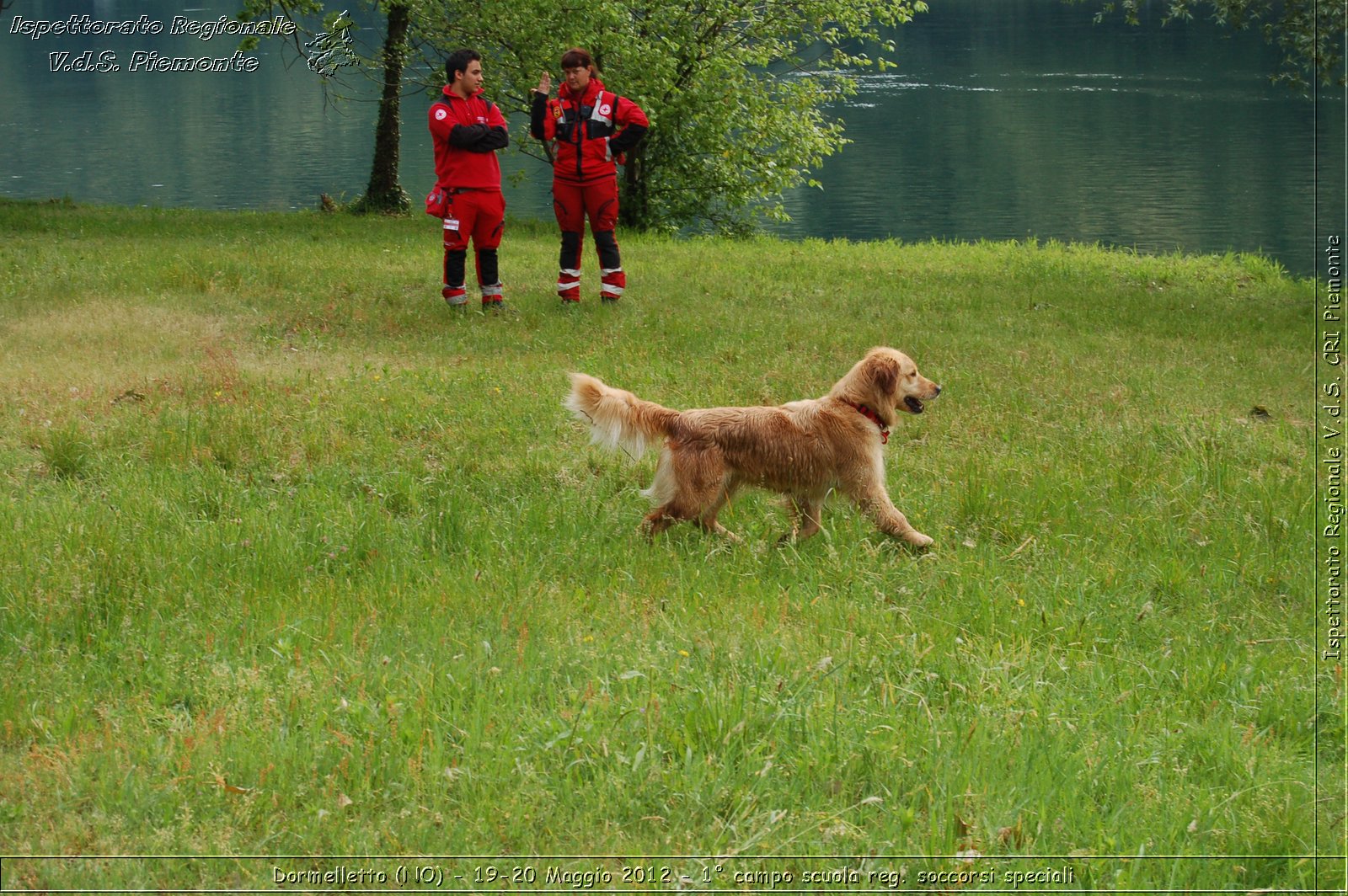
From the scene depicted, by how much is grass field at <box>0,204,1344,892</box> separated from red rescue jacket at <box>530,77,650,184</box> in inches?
107

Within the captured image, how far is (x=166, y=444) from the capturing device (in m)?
7.54

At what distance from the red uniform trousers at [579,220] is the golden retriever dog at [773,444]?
648cm

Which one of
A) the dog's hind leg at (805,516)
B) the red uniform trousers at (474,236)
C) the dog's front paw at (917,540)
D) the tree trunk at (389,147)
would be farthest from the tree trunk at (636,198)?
the dog's front paw at (917,540)

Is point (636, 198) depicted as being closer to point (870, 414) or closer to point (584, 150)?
point (584, 150)

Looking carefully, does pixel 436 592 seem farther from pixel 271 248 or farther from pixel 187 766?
pixel 271 248

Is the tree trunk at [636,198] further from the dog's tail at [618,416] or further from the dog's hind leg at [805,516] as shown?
the dog's tail at [618,416]

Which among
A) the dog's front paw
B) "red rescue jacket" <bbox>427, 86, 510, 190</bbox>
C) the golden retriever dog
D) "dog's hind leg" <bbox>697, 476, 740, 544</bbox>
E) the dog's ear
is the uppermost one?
"red rescue jacket" <bbox>427, 86, 510, 190</bbox>

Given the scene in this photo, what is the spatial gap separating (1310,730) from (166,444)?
634 cm

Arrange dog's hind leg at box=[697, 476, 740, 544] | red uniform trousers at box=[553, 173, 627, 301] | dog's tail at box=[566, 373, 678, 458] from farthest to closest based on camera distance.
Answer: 1. red uniform trousers at box=[553, 173, 627, 301]
2. dog's hind leg at box=[697, 476, 740, 544]
3. dog's tail at box=[566, 373, 678, 458]

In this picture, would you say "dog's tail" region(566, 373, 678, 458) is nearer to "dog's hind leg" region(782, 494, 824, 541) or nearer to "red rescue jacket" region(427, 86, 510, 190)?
"dog's hind leg" region(782, 494, 824, 541)

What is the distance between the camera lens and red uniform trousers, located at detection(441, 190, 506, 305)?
12.0 m

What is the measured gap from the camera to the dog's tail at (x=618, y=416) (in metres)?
6.13

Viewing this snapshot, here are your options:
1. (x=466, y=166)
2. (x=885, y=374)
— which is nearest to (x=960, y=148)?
(x=466, y=166)

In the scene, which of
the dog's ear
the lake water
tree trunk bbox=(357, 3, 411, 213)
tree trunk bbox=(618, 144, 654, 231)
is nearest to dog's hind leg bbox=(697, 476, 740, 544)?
the dog's ear
